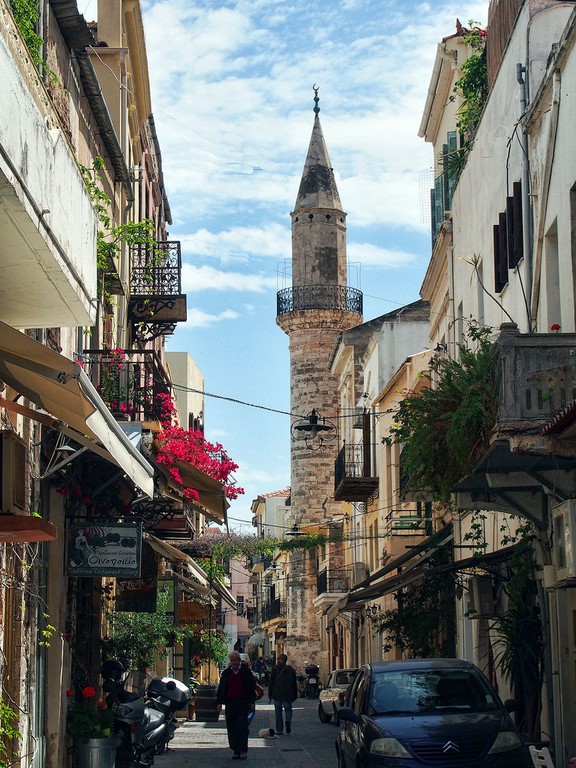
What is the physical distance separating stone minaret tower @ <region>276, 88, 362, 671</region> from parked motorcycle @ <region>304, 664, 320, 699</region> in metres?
3.44

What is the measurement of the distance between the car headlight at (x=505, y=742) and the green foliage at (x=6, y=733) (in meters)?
4.23

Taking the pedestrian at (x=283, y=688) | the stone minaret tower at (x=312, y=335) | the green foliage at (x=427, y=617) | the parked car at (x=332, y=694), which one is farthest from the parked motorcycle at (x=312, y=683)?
the pedestrian at (x=283, y=688)

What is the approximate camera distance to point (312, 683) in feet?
161

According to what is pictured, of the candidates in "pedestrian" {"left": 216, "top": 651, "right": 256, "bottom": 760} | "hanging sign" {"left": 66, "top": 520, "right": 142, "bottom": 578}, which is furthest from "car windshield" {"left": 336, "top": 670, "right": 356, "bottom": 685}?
"hanging sign" {"left": 66, "top": 520, "right": 142, "bottom": 578}

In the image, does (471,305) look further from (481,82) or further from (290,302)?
(290,302)

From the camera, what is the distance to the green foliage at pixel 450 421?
1283 cm

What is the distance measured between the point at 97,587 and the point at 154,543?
1095 mm

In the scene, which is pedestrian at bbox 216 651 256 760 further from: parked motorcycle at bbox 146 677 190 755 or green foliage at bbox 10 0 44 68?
green foliage at bbox 10 0 44 68

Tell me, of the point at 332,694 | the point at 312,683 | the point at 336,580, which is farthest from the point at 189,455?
the point at 312,683

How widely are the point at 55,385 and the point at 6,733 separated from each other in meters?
4.21

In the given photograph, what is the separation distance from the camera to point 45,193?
854 centimetres

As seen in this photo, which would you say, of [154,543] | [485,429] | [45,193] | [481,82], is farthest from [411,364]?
[45,193]

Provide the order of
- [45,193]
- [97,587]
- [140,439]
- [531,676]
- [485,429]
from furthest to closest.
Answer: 1. [97,587]
2. [140,439]
3. [531,676]
4. [485,429]
5. [45,193]

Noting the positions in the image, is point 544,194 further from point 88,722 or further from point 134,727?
point 88,722
